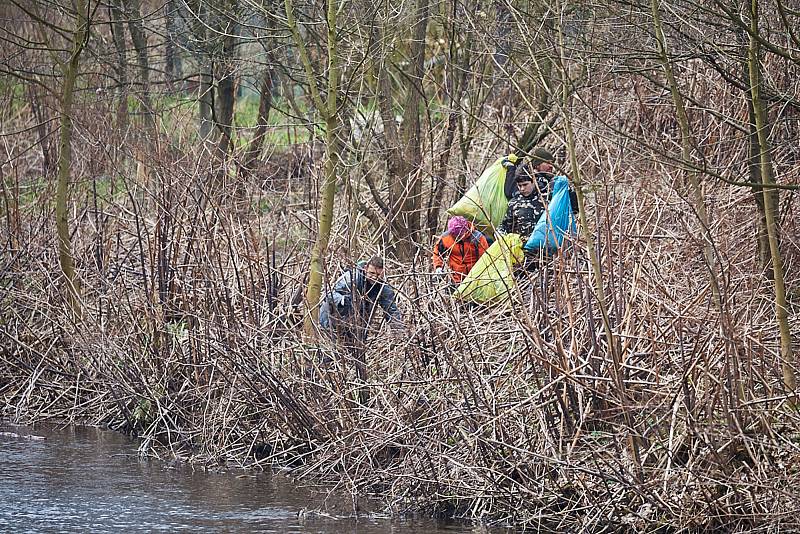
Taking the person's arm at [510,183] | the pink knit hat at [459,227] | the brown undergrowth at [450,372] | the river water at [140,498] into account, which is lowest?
the river water at [140,498]

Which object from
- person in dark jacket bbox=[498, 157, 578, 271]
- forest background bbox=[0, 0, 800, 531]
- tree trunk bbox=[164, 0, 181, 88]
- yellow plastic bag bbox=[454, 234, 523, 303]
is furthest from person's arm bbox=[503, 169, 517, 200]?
tree trunk bbox=[164, 0, 181, 88]

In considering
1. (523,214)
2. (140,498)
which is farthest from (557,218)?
(140,498)

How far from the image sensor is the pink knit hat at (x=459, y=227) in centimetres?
1001

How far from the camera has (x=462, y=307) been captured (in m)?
8.86

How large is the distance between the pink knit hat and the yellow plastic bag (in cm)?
76

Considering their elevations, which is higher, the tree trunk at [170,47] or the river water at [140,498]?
the tree trunk at [170,47]

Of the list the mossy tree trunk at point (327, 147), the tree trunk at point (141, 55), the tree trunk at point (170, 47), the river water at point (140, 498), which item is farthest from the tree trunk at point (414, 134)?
the river water at point (140, 498)

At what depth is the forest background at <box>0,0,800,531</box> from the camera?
756cm

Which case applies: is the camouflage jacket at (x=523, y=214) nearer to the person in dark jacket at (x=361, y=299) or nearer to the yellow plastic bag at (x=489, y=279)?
the yellow plastic bag at (x=489, y=279)

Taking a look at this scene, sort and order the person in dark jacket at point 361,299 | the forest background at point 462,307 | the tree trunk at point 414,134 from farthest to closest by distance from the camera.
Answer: the tree trunk at point 414,134 → the person in dark jacket at point 361,299 → the forest background at point 462,307

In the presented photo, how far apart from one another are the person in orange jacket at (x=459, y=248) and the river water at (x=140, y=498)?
2.02 metres

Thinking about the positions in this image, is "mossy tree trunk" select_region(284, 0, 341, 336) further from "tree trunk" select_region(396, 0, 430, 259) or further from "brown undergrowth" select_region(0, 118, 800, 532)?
"tree trunk" select_region(396, 0, 430, 259)

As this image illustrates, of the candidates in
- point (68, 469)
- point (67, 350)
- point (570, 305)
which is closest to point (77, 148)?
point (67, 350)

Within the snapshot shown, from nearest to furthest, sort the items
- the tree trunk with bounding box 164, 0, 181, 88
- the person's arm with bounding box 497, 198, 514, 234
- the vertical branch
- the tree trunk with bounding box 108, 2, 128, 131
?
the vertical branch → the person's arm with bounding box 497, 198, 514, 234 → the tree trunk with bounding box 164, 0, 181, 88 → the tree trunk with bounding box 108, 2, 128, 131
